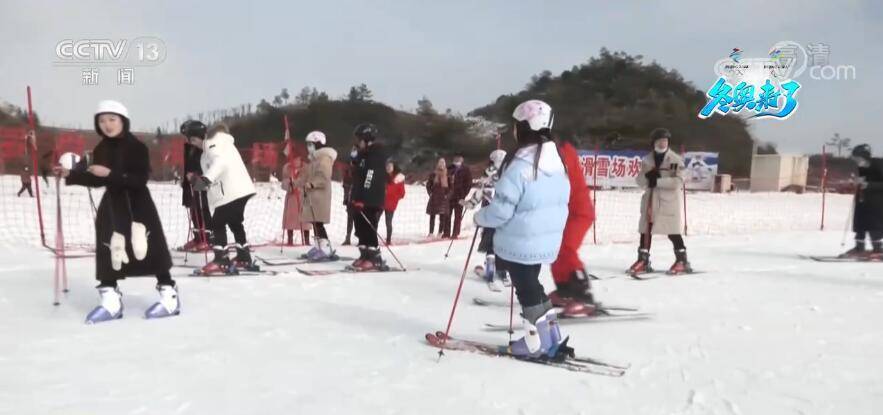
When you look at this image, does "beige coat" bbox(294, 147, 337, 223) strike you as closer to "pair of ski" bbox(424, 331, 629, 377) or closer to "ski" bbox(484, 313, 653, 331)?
"ski" bbox(484, 313, 653, 331)

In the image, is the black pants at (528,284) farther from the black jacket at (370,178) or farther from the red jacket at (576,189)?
the black jacket at (370,178)

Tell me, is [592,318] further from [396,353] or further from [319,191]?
[319,191]

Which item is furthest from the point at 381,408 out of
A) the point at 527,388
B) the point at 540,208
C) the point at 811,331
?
the point at 811,331

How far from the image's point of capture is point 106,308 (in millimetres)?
3904

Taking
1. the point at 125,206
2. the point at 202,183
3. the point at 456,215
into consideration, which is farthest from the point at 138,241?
the point at 456,215

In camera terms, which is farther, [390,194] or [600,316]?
[390,194]

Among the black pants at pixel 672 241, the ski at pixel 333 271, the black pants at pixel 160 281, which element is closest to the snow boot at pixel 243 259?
the ski at pixel 333 271

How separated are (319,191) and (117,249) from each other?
3359 mm

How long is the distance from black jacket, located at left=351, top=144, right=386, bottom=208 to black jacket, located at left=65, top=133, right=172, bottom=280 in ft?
8.62

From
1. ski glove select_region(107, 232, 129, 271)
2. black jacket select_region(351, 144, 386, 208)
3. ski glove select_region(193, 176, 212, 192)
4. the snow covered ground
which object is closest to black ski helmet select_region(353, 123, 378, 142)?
black jacket select_region(351, 144, 386, 208)

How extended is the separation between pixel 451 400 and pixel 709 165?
2462 centimetres

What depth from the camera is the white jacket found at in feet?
17.5

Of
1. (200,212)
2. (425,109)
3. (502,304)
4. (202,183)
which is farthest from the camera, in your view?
(425,109)

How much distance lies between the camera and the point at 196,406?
2572 mm
